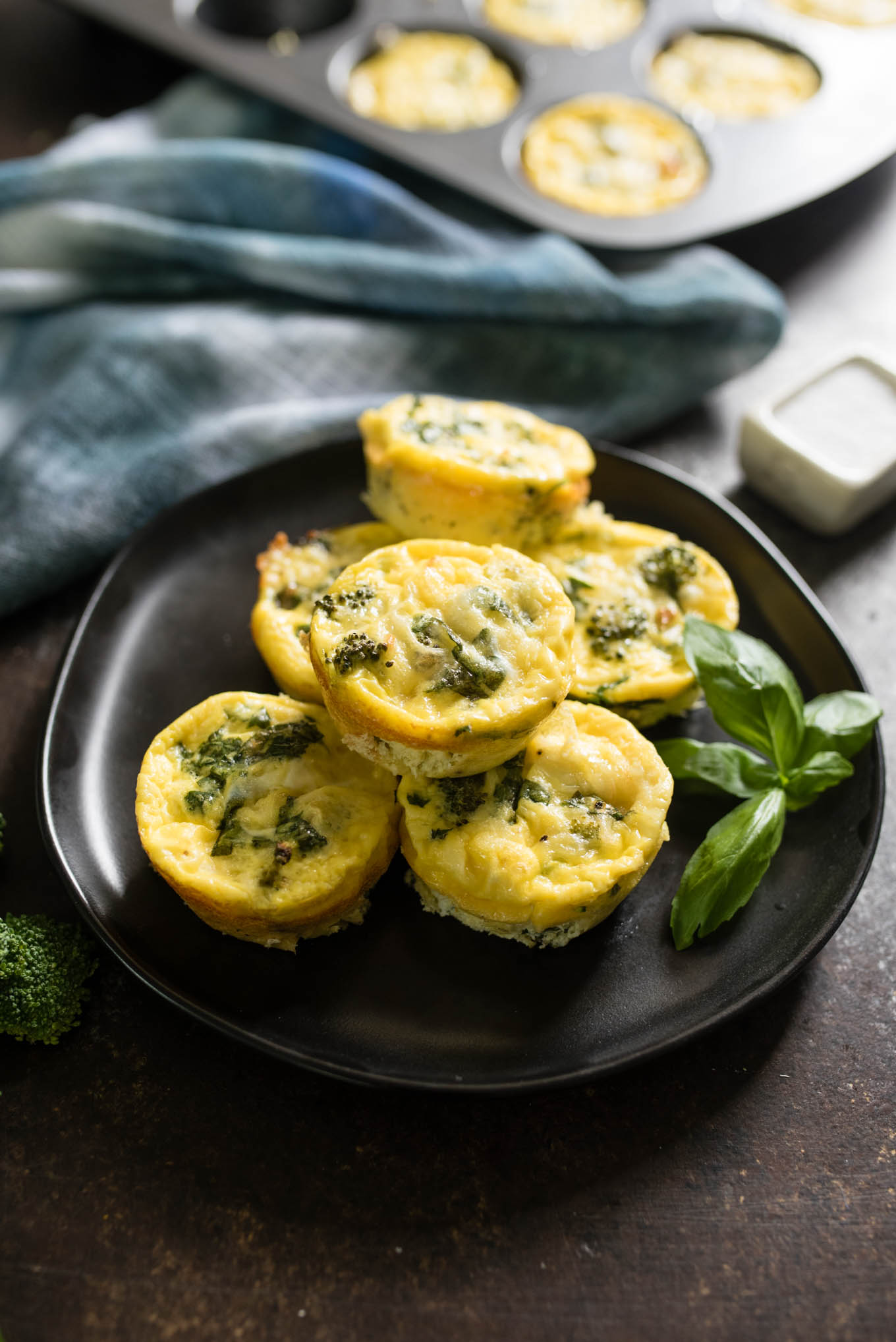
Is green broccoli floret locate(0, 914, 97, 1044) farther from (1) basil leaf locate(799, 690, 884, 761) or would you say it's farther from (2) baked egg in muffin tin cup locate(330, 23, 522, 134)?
(2) baked egg in muffin tin cup locate(330, 23, 522, 134)

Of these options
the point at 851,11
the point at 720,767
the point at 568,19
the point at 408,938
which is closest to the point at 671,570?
the point at 720,767

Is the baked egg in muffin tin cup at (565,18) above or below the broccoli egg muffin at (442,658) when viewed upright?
above

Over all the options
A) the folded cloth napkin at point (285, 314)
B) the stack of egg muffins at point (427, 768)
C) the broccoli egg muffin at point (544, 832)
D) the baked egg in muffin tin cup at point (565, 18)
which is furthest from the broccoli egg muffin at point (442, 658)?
the baked egg in muffin tin cup at point (565, 18)

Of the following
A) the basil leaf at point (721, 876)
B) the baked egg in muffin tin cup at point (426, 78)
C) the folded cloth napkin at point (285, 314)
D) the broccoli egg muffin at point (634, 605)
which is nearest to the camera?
the basil leaf at point (721, 876)

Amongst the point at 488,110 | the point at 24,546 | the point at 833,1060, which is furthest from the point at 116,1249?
the point at 488,110

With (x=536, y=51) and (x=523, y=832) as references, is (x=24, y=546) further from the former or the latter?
(x=536, y=51)

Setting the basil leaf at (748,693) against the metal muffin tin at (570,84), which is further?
the metal muffin tin at (570,84)

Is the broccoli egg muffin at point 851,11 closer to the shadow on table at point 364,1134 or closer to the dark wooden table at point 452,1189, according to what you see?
the dark wooden table at point 452,1189
